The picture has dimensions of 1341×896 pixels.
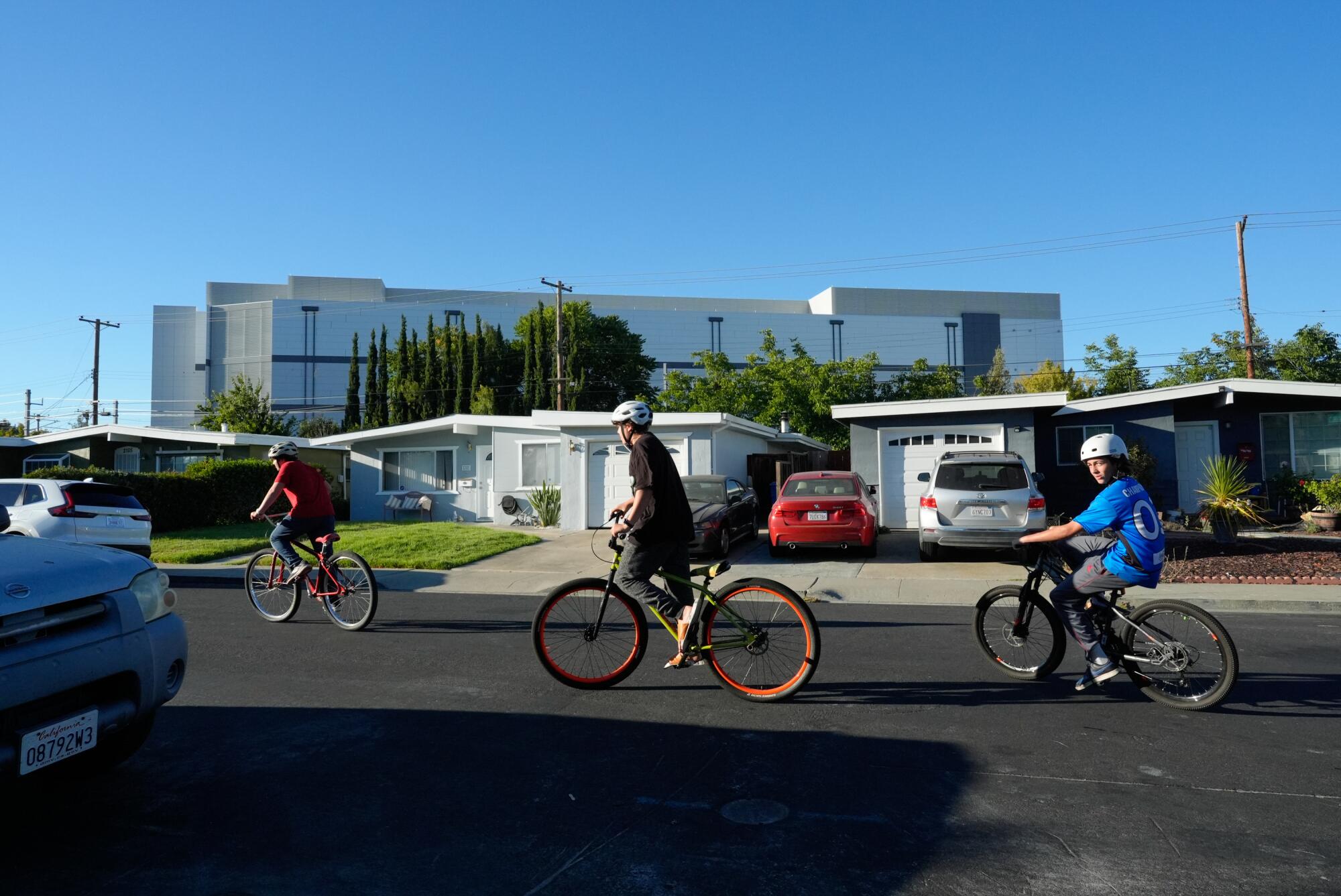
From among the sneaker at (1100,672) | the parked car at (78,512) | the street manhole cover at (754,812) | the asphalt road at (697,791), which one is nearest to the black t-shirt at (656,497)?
the asphalt road at (697,791)

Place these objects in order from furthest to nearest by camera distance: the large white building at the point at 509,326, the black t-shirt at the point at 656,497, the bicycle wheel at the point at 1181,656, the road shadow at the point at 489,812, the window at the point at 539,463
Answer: the large white building at the point at 509,326 → the window at the point at 539,463 → the black t-shirt at the point at 656,497 → the bicycle wheel at the point at 1181,656 → the road shadow at the point at 489,812

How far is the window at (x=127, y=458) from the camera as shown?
31125 mm

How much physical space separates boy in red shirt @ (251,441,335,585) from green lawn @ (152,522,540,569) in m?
5.50

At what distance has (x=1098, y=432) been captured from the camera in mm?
20094

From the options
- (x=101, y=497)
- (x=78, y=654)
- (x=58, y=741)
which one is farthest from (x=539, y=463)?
(x=58, y=741)

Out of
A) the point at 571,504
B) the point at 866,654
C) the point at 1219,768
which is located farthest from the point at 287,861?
the point at 571,504

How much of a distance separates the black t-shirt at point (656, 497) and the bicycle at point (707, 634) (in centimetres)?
25

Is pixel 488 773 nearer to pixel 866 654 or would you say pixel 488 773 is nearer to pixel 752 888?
pixel 752 888

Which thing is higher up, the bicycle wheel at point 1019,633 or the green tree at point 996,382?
the green tree at point 996,382

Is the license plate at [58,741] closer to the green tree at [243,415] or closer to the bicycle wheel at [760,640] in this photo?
the bicycle wheel at [760,640]

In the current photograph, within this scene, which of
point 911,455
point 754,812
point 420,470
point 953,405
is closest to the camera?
point 754,812

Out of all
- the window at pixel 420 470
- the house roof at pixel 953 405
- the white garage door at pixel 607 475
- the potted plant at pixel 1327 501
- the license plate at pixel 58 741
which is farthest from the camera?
the window at pixel 420 470

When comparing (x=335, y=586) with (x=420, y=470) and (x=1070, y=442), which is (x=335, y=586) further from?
(x=420, y=470)

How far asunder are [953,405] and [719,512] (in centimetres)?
692
